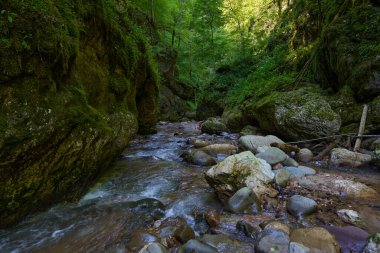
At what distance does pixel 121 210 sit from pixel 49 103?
1889 millimetres

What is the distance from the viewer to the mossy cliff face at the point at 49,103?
3061 millimetres

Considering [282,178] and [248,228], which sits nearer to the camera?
[248,228]

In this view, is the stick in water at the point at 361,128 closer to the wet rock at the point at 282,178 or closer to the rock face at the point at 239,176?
the wet rock at the point at 282,178

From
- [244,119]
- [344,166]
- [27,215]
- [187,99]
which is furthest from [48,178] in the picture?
[187,99]

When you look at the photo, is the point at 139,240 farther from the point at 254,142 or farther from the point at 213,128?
the point at 213,128

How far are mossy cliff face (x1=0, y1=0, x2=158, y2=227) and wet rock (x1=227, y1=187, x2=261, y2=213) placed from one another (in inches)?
95.3

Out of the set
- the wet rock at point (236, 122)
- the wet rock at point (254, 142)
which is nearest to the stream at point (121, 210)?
the wet rock at point (254, 142)

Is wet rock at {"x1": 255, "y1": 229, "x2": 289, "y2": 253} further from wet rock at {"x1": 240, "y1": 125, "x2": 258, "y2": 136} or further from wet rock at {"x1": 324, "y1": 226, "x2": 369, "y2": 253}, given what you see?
wet rock at {"x1": 240, "y1": 125, "x2": 258, "y2": 136}

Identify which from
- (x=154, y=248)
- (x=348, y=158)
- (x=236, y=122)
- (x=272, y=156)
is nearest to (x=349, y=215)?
(x=272, y=156)

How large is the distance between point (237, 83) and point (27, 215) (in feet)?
47.9

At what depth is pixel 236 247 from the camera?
3113 millimetres

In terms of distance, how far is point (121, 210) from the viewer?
13.6 ft

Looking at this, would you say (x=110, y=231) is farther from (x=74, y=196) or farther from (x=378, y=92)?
(x=378, y=92)

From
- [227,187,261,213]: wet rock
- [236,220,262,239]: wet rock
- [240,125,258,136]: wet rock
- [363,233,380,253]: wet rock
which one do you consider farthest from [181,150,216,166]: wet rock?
[363,233,380,253]: wet rock
